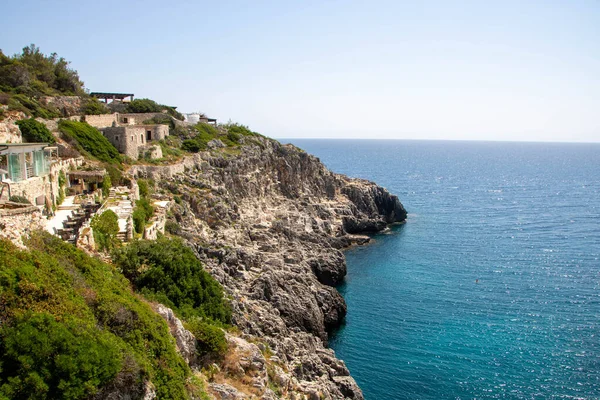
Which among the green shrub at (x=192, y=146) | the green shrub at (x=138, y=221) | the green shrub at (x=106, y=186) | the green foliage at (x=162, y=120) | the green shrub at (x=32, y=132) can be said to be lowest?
the green shrub at (x=138, y=221)

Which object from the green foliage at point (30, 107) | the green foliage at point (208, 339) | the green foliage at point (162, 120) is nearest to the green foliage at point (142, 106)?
the green foliage at point (162, 120)

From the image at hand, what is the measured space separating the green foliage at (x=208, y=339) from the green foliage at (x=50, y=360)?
806 centimetres

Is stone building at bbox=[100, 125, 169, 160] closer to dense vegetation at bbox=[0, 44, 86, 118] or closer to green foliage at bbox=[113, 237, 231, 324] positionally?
dense vegetation at bbox=[0, 44, 86, 118]

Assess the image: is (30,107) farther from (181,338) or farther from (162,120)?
(181,338)

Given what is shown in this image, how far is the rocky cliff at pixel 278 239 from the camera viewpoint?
32500mm

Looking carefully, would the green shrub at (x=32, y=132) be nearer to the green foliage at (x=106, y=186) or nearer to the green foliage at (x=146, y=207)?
the green foliage at (x=106, y=186)

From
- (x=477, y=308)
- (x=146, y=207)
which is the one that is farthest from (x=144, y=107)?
(x=477, y=308)

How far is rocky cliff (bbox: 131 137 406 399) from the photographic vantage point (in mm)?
32500

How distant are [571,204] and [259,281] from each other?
8796cm

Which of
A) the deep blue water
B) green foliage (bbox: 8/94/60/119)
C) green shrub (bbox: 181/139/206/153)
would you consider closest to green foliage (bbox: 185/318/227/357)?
the deep blue water

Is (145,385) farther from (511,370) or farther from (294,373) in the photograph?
(511,370)

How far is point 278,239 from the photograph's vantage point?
56344mm

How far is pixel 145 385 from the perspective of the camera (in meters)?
16.2

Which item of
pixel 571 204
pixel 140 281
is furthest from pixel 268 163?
pixel 571 204
